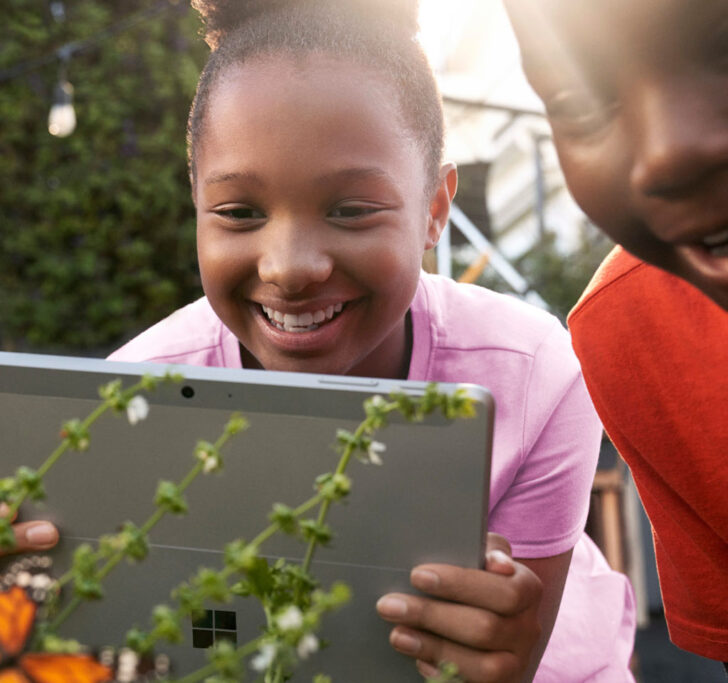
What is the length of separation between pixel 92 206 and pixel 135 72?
907 mm

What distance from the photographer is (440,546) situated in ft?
2.25

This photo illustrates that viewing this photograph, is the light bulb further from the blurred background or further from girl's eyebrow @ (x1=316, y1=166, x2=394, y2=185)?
girl's eyebrow @ (x1=316, y1=166, x2=394, y2=185)

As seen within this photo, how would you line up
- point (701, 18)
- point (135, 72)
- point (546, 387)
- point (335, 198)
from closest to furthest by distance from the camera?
point (701, 18) < point (335, 198) < point (546, 387) < point (135, 72)

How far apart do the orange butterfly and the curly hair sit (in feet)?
2.50

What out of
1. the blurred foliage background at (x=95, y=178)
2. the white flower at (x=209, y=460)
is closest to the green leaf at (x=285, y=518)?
the white flower at (x=209, y=460)

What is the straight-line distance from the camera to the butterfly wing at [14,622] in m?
0.37

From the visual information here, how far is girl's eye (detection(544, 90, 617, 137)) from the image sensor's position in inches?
20.7

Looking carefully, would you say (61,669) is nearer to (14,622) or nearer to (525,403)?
(14,622)

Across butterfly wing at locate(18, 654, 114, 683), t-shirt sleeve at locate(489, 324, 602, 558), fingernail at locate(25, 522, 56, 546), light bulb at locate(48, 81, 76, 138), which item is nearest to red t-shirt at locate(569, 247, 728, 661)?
t-shirt sleeve at locate(489, 324, 602, 558)

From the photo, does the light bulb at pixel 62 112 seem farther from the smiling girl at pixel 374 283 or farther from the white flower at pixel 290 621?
the white flower at pixel 290 621

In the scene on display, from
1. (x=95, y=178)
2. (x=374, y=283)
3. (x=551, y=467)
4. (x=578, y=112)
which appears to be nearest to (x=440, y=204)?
(x=374, y=283)

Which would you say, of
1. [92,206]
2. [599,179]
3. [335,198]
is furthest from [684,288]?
[92,206]

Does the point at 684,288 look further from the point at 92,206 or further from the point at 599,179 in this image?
the point at 92,206

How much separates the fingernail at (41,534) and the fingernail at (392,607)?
0.24 meters
